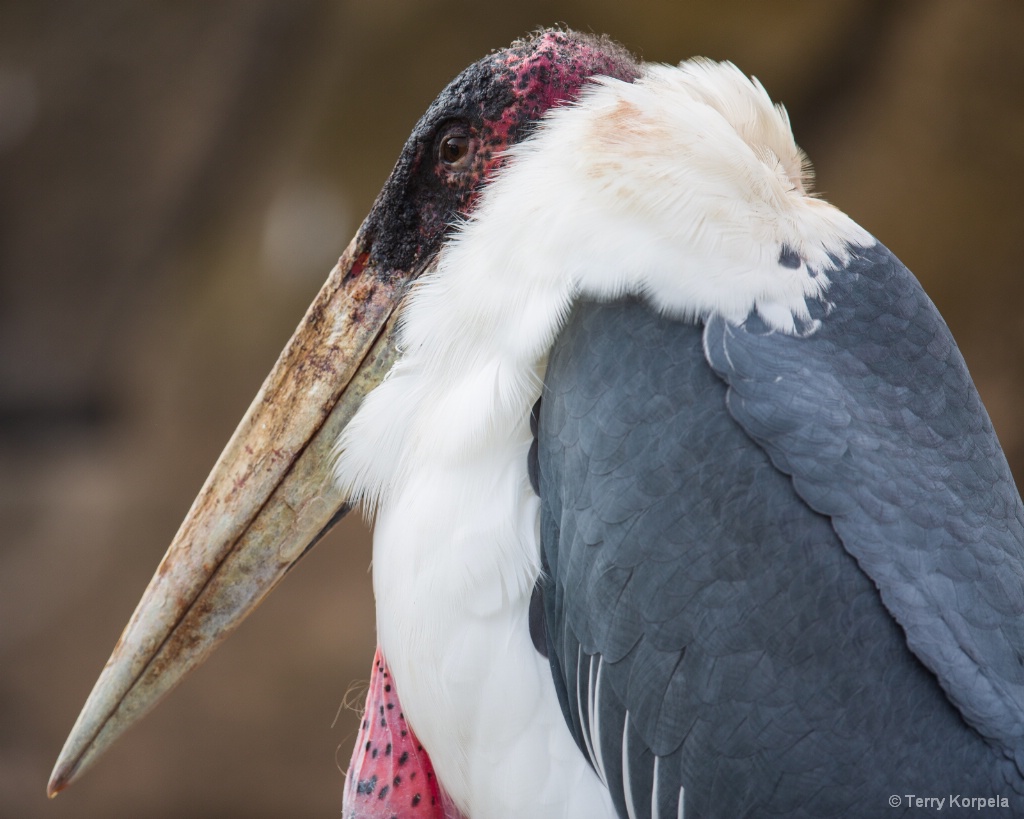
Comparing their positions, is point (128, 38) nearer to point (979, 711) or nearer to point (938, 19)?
point (938, 19)

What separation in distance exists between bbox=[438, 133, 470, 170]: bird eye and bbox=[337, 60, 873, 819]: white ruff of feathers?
84mm

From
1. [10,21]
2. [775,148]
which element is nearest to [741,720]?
[775,148]

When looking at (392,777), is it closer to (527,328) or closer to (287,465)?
(287,465)

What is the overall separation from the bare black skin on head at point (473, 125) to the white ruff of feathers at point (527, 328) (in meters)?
0.05

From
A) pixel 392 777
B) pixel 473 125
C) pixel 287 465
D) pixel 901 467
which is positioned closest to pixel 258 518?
pixel 287 465

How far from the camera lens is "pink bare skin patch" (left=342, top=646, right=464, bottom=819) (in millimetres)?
1508

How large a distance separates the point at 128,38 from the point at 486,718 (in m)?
3.83

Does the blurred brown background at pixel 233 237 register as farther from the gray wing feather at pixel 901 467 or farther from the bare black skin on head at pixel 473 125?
the gray wing feather at pixel 901 467

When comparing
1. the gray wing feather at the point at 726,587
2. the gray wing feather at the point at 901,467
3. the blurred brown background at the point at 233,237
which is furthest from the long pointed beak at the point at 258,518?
the blurred brown background at the point at 233,237

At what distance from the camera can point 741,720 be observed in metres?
1.13

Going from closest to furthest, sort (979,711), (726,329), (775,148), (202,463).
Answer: (979,711), (726,329), (775,148), (202,463)

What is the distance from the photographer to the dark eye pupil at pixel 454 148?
1450 mm

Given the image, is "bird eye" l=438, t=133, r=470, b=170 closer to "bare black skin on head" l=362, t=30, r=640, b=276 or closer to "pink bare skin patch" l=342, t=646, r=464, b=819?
"bare black skin on head" l=362, t=30, r=640, b=276

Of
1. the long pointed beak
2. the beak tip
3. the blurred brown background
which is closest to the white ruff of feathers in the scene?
the long pointed beak
